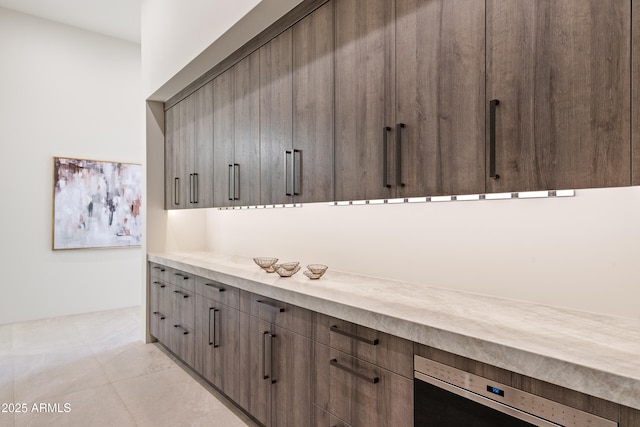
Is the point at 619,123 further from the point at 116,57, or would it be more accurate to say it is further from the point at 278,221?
the point at 116,57

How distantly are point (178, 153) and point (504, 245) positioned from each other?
329cm

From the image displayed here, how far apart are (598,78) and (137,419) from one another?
304cm

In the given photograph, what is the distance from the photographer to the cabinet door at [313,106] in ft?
6.91

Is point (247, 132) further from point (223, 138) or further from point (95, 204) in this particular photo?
point (95, 204)

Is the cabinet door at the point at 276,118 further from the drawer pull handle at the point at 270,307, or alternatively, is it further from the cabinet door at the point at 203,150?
the cabinet door at the point at 203,150

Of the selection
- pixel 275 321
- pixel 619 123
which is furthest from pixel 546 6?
pixel 275 321

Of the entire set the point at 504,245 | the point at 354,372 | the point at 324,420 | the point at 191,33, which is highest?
the point at 191,33

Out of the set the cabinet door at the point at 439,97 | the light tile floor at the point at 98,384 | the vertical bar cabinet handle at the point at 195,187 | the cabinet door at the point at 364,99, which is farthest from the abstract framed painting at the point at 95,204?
the cabinet door at the point at 439,97

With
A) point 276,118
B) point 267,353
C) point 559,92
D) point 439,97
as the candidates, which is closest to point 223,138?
point 276,118

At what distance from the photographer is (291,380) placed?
78.9 inches

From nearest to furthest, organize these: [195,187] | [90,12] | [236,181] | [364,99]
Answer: [364,99], [236,181], [195,187], [90,12]

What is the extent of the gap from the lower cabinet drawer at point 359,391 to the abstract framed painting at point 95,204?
13.6 ft

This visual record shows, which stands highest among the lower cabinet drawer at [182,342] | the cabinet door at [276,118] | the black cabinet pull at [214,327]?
the cabinet door at [276,118]

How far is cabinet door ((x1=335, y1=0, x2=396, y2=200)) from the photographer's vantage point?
178 cm
